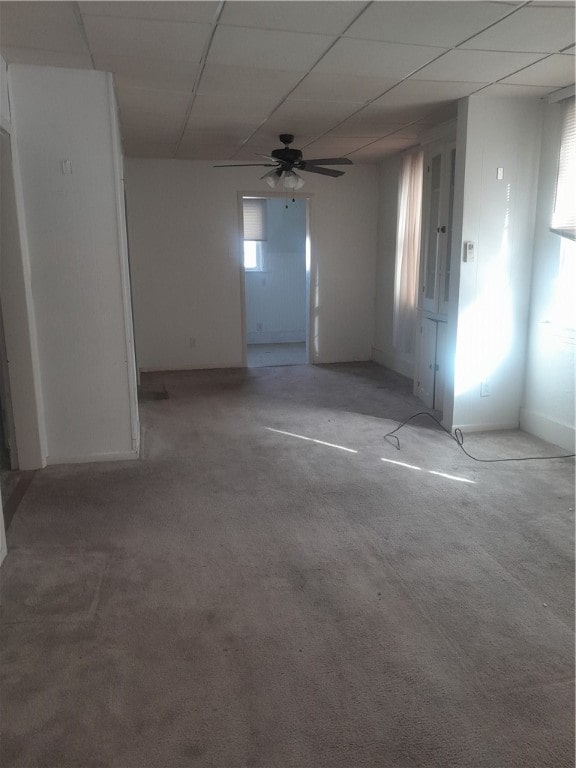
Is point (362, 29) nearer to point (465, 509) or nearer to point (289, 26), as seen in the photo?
point (289, 26)

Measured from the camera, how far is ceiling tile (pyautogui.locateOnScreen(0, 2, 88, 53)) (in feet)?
8.05

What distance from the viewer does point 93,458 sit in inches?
154

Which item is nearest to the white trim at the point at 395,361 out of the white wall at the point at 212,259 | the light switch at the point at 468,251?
the white wall at the point at 212,259

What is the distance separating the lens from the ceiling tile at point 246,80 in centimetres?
331

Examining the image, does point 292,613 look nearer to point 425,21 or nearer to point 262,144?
point 425,21

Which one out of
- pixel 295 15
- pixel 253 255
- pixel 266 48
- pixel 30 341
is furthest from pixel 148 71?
pixel 253 255

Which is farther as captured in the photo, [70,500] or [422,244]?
[422,244]

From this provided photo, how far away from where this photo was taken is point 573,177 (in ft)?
12.4

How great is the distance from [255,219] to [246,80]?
15.9 feet

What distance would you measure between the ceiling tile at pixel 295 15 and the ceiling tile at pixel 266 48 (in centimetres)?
9

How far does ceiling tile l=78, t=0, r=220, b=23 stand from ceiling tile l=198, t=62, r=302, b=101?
0.68 metres

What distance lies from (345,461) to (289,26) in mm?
2661

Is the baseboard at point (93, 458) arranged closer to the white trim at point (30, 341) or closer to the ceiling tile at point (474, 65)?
the white trim at point (30, 341)

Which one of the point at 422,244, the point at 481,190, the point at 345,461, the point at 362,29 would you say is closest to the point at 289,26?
the point at 362,29
